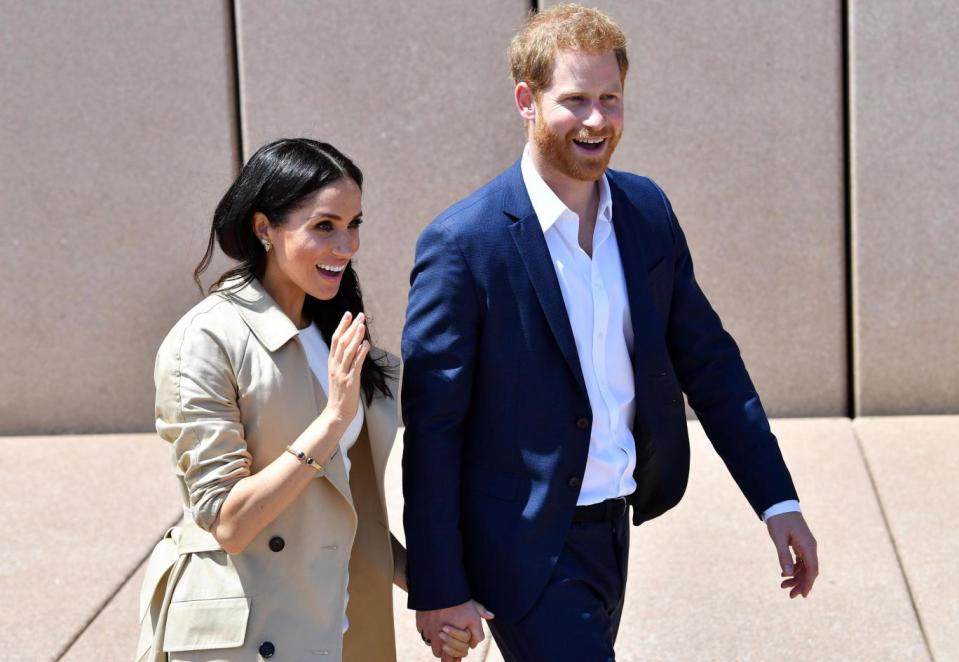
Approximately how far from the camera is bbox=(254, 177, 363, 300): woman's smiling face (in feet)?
8.66

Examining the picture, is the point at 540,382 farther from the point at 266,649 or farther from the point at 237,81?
the point at 237,81

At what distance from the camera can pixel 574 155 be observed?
9.20 ft

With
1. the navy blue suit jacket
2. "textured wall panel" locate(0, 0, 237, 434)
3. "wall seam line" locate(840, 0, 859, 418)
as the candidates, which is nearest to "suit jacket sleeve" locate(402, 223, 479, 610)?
the navy blue suit jacket

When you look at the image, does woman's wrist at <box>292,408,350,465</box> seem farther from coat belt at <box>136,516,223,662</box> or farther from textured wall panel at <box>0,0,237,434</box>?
textured wall panel at <box>0,0,237,434</box>

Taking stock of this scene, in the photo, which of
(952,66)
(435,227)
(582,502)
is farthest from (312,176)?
(952,66)

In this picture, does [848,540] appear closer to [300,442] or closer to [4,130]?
[300,442]

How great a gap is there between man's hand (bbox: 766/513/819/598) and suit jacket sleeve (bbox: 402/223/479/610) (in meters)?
0.71

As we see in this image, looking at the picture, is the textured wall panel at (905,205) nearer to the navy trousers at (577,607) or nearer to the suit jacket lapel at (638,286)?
the suit jacket lapel at (638,286)

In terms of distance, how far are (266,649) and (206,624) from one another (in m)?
0.12

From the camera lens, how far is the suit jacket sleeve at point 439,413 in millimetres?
2768

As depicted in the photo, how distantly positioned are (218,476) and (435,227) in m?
0.71

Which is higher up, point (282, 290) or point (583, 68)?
point (583, 68)

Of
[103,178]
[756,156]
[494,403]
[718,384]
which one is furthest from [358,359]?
[103,178]

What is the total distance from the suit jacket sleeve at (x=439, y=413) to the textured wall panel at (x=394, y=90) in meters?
2.82
